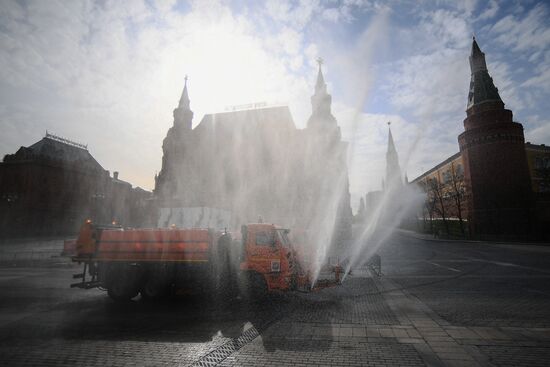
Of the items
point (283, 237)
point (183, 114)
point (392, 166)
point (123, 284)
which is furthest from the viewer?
point (392, 166)

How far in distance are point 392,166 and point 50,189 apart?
270ft

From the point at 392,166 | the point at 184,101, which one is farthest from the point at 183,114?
the point at 392,166

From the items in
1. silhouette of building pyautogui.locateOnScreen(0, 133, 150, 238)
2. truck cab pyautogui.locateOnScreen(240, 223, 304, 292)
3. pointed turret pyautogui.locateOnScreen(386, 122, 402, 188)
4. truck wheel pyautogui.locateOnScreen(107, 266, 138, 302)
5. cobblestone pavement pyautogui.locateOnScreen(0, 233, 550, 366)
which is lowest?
cobblestone pavement pyautogui.locateOnScreen(0, 233, 550, 366)

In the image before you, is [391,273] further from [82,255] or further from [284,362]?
[82,255]

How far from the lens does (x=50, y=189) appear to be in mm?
52812

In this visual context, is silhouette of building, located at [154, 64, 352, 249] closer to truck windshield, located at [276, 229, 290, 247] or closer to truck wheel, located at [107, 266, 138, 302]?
truck wheel, located at [107, 266, 138, 302]

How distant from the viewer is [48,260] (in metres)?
22.2

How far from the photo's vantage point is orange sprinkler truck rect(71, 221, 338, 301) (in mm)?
9844

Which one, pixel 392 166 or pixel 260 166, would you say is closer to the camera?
pixel 260 166

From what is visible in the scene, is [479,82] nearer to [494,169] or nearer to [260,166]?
[494,169]

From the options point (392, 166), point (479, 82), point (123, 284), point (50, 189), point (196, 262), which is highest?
point (479, 82)

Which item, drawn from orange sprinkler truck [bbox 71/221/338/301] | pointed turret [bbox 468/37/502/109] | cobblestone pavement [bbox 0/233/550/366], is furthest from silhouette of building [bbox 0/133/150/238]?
pointed turret [bbox 468/37/502/109]

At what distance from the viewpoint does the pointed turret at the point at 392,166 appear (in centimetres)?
8625

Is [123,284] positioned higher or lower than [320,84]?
lower
